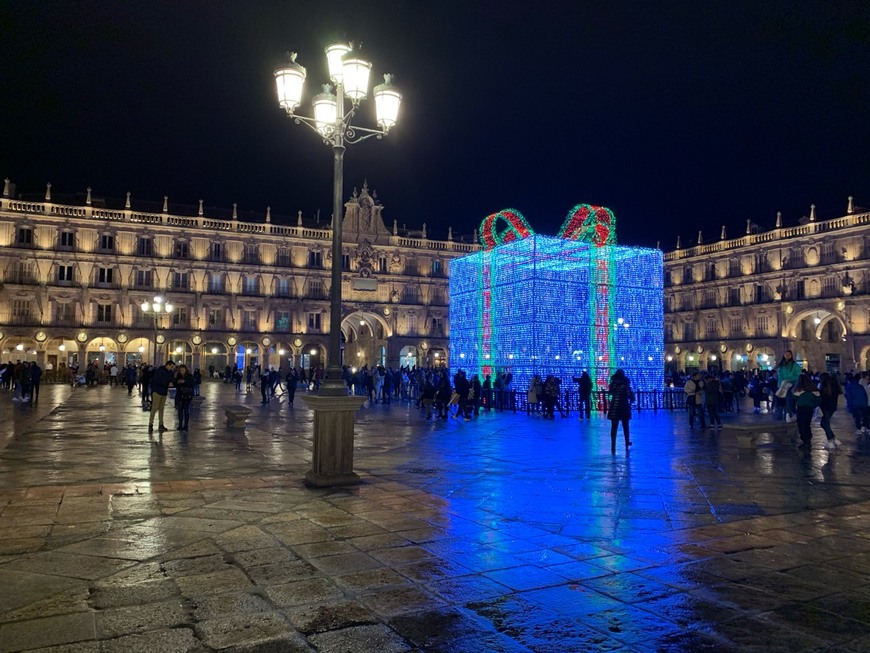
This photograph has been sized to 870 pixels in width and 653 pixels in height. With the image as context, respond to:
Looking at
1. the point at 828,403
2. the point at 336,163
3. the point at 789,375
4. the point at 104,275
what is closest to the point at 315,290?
the point at 104,275

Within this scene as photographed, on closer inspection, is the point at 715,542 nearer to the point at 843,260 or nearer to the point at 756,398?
the point at 756,398

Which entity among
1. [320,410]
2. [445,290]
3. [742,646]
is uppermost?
[445,290]

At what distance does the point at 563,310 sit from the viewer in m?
19.3

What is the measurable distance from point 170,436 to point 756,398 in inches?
711

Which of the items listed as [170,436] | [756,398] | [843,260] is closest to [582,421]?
[756,398]

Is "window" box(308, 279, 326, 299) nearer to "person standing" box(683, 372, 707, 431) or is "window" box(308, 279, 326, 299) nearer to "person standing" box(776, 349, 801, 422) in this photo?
"person standing" box(683, 372, 707, 431)

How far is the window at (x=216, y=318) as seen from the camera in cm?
5312

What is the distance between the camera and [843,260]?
48.3 metres

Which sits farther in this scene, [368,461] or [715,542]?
[368,461]

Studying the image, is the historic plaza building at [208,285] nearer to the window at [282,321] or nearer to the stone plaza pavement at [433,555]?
the window at [282,321]

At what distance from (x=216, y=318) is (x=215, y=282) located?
9.35 ft

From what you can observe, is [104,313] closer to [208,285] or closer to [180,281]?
[180,281]

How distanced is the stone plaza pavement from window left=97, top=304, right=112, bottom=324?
43.7 m

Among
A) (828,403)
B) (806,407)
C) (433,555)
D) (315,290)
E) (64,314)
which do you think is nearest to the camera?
(433,555)
